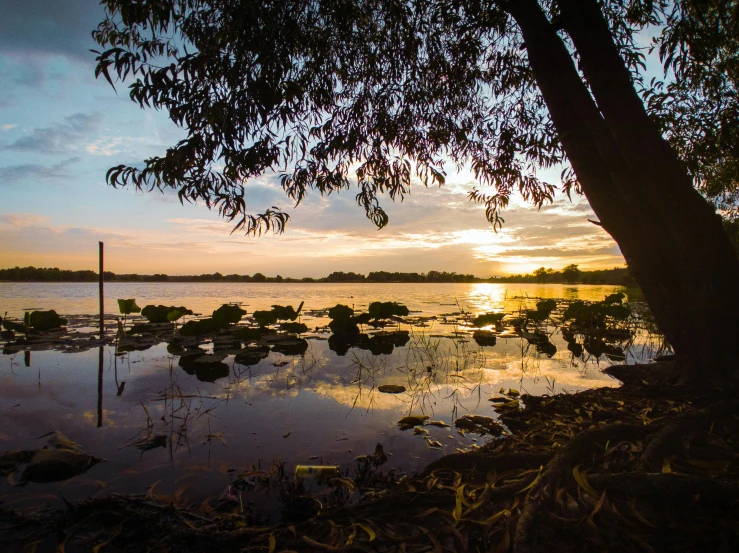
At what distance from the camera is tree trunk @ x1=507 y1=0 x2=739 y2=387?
3.11m

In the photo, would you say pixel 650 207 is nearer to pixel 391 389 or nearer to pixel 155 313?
pixel 391 389

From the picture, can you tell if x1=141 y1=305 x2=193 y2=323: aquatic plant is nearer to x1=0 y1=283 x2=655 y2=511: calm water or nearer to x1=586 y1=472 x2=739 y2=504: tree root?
x1=0 y1=283 x2=655 y2=511: calm water

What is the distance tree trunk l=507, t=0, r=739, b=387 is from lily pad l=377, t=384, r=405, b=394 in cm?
267

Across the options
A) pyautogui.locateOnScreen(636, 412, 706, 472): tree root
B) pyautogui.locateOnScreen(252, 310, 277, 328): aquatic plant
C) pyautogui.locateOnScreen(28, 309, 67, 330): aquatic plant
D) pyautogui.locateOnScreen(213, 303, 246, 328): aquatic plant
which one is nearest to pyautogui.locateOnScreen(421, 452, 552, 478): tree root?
pyautogui.locateOnScreen(636, 412, 706, 472): tree root

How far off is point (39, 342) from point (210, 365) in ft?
14.4

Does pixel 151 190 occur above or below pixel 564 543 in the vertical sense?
above

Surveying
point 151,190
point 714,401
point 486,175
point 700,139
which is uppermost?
point 700,139

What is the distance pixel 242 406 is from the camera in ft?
13.1

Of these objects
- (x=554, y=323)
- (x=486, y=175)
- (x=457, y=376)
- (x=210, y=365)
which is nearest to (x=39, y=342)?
(x=210, y=365)

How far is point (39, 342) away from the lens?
761cm

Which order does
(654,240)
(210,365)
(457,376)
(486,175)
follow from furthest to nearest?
(486,175)
(210,365)
(457,376)
(654,240)

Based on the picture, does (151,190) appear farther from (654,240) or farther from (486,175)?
(486,175)

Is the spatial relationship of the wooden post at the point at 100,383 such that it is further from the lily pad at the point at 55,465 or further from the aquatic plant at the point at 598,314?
the aquatic plant at the point at 598,314

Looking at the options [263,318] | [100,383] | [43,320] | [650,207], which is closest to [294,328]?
[263,318]
